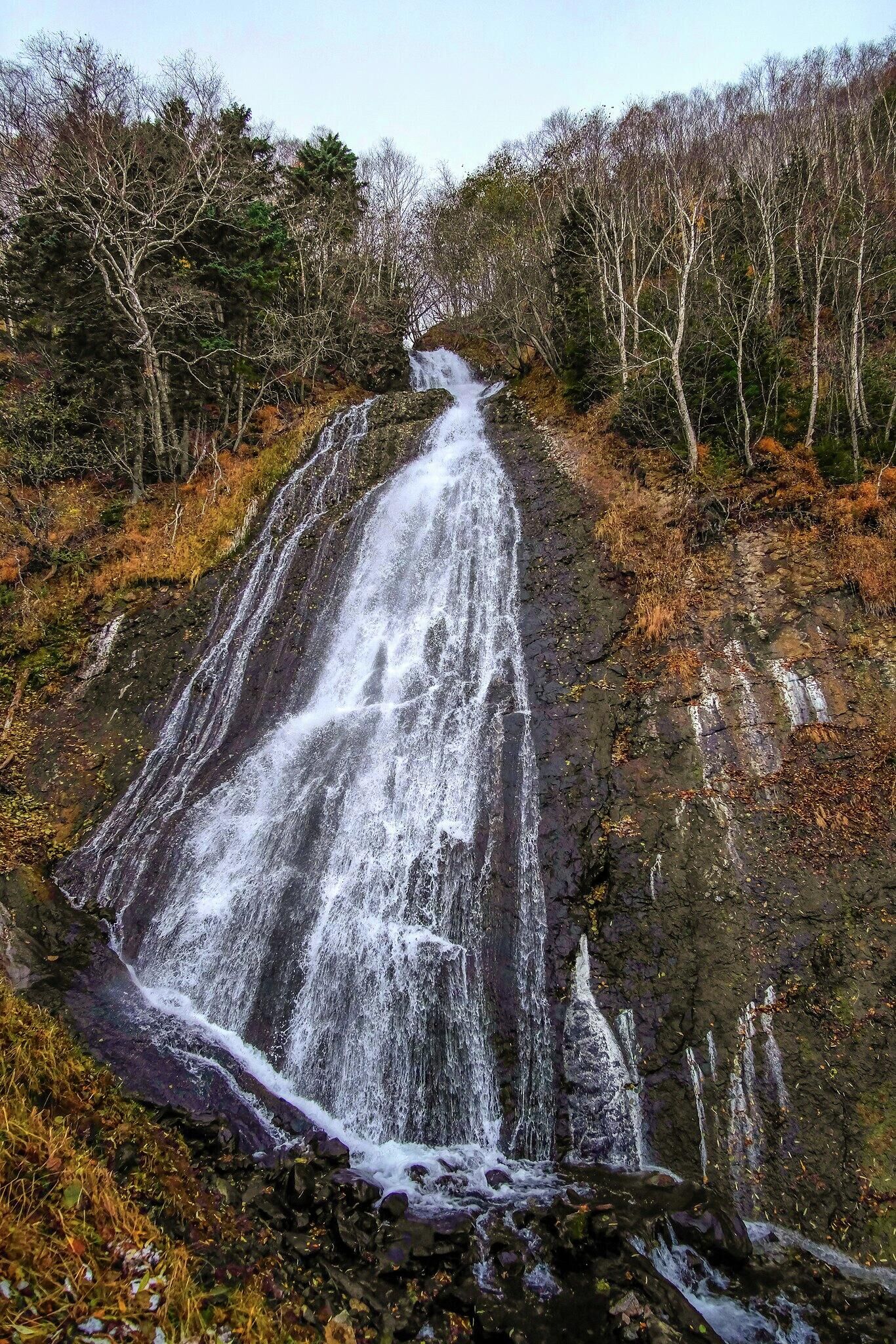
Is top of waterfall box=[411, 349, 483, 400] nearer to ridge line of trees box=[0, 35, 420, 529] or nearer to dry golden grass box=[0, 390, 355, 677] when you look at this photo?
ridge line of trees box=[0, 35, 420, 529]

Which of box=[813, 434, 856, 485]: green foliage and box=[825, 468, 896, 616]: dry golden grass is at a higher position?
box=[813, 434, 856, 485]: green foliage

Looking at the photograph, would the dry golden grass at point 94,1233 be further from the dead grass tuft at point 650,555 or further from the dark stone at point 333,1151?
the dead grass tuft at point 650,555

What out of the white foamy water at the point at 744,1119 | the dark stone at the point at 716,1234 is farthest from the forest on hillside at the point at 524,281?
the dark stone at the point at 716,1234

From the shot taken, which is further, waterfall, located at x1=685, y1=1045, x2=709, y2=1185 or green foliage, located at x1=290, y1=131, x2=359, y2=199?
green foliage, located at x1=290, y1=131, x2=359, y2=199

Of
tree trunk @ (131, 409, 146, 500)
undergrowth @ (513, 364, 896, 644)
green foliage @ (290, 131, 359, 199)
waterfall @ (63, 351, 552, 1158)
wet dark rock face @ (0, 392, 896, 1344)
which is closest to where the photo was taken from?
wet dark rock face @ (0, 392, 896, 1344)

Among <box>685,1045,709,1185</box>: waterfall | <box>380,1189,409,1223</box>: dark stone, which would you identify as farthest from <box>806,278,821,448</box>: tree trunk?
<box>380,1189,409,1223</box>: dark stone

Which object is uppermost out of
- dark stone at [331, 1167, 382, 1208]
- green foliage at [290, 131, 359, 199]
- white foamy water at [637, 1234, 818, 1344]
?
green foliage at [290, 131, 359, 199]

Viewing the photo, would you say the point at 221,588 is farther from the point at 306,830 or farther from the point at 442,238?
the point at 442,238

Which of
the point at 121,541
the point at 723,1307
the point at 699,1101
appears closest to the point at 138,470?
the point at 121,541
